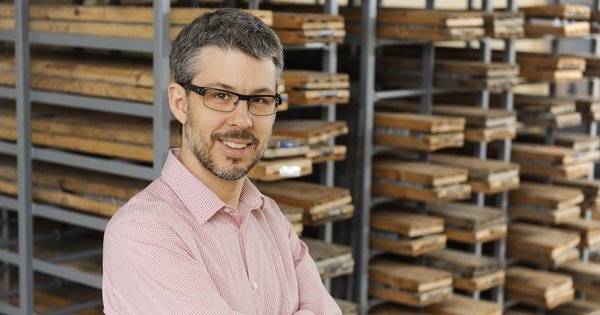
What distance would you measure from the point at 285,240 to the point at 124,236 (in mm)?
534

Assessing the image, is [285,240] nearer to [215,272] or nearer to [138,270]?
[215,272]

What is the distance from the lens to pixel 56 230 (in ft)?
17.5

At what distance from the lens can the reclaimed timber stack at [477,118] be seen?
235 inches

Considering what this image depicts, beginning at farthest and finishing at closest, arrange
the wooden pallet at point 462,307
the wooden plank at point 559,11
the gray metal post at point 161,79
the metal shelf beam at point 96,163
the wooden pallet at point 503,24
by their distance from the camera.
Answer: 1. the wooden plank at point 559,11
2. the wooden pallet at point 503,24
3. the wooden pallet at point 462,307
4. the metal shelf beam at point 96,163
5. the gray metal post at point 161,79

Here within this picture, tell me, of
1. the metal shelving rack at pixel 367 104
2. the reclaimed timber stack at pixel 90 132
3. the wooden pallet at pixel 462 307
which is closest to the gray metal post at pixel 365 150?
the metal shelving rack at pixel 367 104

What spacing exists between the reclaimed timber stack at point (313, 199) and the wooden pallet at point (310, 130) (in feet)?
0.98

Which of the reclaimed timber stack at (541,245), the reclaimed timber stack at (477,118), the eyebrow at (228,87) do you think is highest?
the eyebrow at (228,87)

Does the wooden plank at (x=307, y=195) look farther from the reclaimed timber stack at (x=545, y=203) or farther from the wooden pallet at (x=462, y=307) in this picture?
the reclaimed timber stack at (x=545, y=203)

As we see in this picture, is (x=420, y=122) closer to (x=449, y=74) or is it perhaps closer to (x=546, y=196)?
(x=449, y=74)

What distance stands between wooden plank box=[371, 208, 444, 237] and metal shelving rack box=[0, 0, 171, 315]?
175 cm

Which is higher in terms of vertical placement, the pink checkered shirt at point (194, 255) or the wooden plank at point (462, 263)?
the pink checkered shirt at point (194, 255)

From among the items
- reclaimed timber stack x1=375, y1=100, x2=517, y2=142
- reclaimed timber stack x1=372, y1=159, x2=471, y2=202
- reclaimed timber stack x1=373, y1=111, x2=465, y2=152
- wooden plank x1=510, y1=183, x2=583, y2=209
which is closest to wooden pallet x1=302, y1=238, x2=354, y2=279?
reclaimed timber stack x1=372, y1=159, x2=471, y2=202

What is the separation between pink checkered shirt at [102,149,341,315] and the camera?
6.74ft

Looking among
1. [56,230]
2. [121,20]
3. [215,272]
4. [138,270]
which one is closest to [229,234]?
[215,272]
